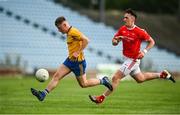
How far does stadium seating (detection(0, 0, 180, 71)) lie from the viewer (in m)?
39.7

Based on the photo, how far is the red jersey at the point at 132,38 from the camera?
17.0 m

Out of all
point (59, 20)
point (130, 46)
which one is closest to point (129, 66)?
point (130, 46)

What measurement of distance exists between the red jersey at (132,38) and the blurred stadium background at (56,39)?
20527mm

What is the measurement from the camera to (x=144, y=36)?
17016 mm

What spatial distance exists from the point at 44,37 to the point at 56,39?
0.93 meters

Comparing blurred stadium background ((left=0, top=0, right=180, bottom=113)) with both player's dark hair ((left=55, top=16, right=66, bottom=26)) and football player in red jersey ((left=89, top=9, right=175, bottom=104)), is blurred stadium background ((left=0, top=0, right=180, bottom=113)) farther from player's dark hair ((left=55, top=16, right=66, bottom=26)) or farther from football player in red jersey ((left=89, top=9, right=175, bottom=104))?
player's dark hair ((left=55, top=16, right=66, bottom=26))

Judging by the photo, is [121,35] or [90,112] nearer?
[90,112]

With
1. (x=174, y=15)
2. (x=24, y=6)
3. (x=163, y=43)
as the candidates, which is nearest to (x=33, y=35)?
(x=24, y=6)

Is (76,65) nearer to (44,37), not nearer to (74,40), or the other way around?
(74,40)

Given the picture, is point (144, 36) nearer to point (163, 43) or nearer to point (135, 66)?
point (135, 66)

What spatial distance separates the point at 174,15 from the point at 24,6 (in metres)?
18.8

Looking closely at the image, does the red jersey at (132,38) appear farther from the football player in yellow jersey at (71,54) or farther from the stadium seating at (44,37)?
the stadium seating at (44,37)

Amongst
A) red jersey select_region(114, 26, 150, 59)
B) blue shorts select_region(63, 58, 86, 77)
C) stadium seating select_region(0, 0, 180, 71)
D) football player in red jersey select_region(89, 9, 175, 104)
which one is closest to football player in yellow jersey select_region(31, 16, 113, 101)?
blue shorts select_region(63, 58, 86, 77)

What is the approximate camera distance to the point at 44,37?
41.3 meters
